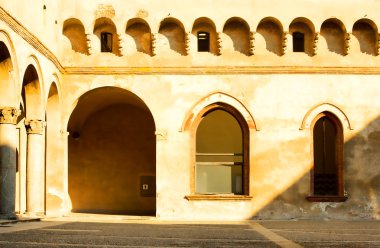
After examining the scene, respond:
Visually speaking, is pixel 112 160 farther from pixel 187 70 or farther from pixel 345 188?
pixel 345 188

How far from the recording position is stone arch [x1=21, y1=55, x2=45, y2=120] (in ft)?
56.8

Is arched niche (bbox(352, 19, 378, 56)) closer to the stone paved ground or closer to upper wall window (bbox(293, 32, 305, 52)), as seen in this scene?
upper wall window (bbox(293, 32, 305, 52))

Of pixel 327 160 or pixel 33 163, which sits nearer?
pixel 33 163

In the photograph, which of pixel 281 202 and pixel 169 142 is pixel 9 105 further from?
pixel 281 202

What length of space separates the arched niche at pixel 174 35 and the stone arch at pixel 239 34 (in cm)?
141

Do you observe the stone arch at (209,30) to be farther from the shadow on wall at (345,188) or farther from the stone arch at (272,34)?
the shadow on wall at (345,188)

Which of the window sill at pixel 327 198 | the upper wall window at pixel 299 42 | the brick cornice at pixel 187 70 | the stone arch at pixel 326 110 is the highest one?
the upper wall window at pixel 299 42

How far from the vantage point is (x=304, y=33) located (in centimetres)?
2055

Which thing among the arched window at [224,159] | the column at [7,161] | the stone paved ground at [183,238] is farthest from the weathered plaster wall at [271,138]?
the stone paved ground at [183,238]

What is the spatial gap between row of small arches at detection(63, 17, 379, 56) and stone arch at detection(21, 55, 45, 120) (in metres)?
3.08

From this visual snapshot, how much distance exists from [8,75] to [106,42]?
6.08 meters

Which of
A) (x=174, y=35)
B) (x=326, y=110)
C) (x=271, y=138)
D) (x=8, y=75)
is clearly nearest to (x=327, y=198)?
(x=271, y=138)

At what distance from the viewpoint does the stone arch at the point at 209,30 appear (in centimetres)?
2022

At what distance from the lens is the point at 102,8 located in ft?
65.6
